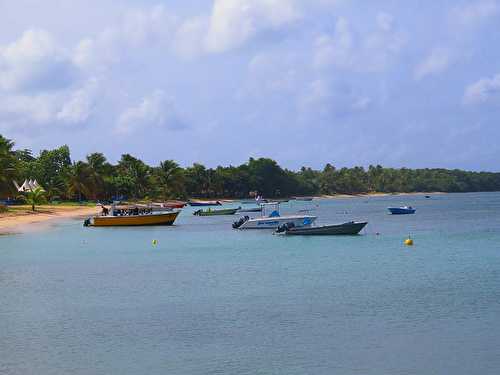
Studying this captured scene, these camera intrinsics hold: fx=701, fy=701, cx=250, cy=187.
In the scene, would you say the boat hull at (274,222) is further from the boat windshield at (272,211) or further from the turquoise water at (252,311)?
the turquoise water at (252,311)

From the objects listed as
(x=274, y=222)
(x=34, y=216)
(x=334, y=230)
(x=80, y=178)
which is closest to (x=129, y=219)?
(x=274, y=222)

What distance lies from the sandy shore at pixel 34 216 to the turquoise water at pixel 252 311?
25.2m

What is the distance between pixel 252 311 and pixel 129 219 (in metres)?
51.9

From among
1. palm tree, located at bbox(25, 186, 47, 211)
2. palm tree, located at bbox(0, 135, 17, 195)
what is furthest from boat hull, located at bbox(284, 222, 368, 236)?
palm tree, located at bbox(25, 186, 47, 211)

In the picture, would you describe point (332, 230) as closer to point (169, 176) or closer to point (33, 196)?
point (33, 196)

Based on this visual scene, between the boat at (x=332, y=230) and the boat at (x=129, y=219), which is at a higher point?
A: the boat at (x=129, y=219)

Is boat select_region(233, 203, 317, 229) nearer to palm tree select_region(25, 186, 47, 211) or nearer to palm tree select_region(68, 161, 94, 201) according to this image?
palm tree select_region(25, 186, 47, 211)

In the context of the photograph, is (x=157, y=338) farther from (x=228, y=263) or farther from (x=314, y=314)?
(x=228, y=263)

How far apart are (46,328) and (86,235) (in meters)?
43.1

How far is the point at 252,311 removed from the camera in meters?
26.2

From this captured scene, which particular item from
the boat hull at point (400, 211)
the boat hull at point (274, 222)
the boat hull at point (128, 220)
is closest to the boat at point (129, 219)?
the boat hull at point (128, 220)

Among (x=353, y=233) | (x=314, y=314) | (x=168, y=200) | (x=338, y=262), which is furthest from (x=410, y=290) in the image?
(x=168, y=200)

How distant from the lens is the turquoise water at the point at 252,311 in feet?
63.5

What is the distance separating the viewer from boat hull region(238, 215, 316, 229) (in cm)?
6625
